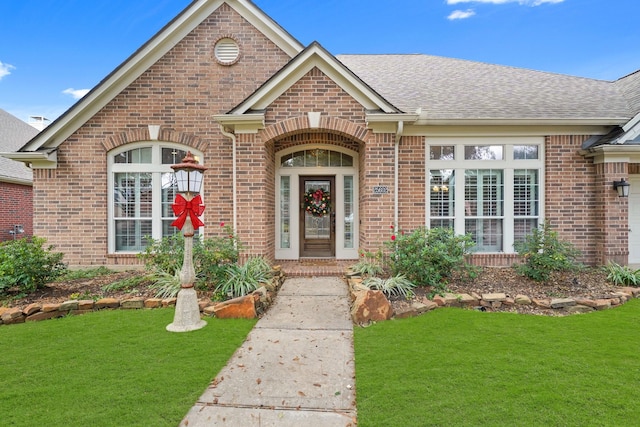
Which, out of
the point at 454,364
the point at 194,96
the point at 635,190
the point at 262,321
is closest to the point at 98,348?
the point at 262,321

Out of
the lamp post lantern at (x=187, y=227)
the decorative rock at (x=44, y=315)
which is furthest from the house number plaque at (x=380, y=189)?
the decorative rock at (x=44, y=315)

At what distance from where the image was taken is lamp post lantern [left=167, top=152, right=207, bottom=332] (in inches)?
170

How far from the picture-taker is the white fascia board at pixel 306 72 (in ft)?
20.9

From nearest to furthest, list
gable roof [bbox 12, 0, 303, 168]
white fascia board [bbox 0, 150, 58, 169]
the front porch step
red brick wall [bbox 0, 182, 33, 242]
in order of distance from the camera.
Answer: the front porch step, white fascia board [bbox 0, 150, 58, 169], gable roof [bbox 12, 0, 303, 168], red brick wall [bbox 0, 182, 33, 242]

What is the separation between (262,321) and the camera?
4629 millimetres

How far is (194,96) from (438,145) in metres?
5.80

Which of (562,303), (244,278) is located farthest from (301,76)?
(562,303)

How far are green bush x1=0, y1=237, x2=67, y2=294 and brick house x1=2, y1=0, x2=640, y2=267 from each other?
1908 millimetres

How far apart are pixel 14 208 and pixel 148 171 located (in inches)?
408

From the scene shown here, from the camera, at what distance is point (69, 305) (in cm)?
494

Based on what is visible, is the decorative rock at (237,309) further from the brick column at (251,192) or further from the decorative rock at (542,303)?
the decorative rock at (542,303)

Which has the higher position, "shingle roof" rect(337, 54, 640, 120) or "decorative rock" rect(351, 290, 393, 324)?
"shingle roof" rect(337, 54, 640, 120)

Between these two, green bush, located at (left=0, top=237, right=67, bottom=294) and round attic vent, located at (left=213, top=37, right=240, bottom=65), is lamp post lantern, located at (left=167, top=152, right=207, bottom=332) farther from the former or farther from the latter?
round attic vent, located at (left=213, top=37, right=240, bottom=65)

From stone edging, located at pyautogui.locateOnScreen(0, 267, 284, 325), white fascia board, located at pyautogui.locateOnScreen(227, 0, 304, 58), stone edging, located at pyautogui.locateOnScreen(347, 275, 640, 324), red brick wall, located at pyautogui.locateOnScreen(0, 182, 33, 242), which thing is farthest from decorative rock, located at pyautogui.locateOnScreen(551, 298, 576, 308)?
red brick wall, located at pyautogui.locateOnScreen(0, 182, 33, 242)
